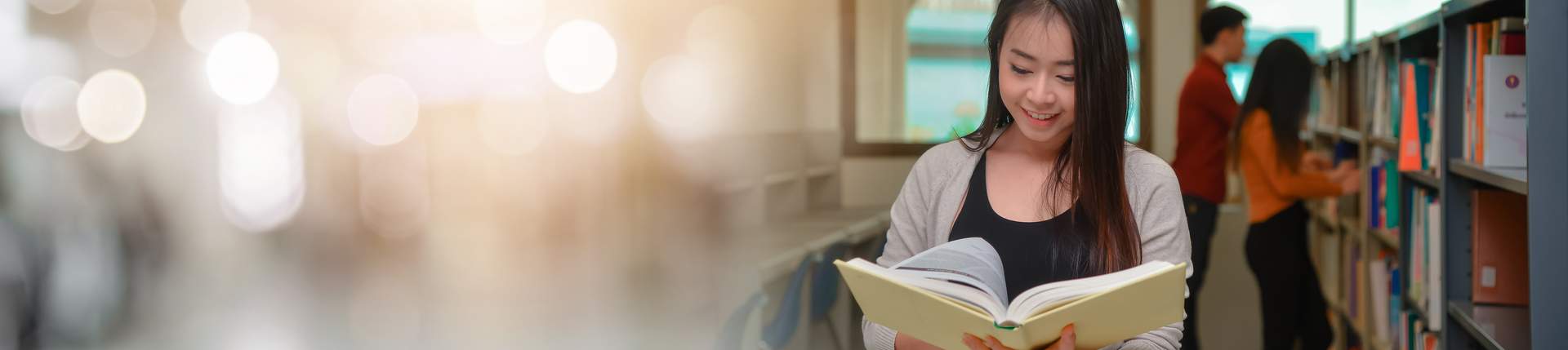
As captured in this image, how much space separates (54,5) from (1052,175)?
8.20 ft

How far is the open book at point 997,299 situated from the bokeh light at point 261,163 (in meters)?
2.05

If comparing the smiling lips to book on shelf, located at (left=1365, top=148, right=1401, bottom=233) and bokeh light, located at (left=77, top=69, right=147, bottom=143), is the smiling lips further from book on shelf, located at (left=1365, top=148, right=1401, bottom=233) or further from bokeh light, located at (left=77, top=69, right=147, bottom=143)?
bokeh light, located at (left=77, top=69, right=147, bottom=143)

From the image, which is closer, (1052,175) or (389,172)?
(1052,175)

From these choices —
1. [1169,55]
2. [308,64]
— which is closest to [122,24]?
[308,64]

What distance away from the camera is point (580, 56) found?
8.42 ft

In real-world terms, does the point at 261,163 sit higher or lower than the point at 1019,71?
lower

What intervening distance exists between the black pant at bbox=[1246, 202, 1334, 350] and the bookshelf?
16 centimetres

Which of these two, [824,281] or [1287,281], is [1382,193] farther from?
[824,281]

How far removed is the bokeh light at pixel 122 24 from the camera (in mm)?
2439

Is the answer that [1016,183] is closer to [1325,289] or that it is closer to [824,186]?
[824,186]

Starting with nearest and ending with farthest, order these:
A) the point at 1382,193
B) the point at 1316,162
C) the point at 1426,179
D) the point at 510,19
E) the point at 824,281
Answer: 1. the point at 1426,179
2. the point at 510,19
3. the point at 1382,193
4. the point at 824,281
5. the point at 1316,162

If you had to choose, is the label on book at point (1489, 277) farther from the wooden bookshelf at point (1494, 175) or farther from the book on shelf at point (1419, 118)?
the book on shelf at point (1419, 118)

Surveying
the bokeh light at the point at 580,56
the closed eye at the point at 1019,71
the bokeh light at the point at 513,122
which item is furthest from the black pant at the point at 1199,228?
the closed eye at the point at 1019,71

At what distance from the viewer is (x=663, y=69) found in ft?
8.66
